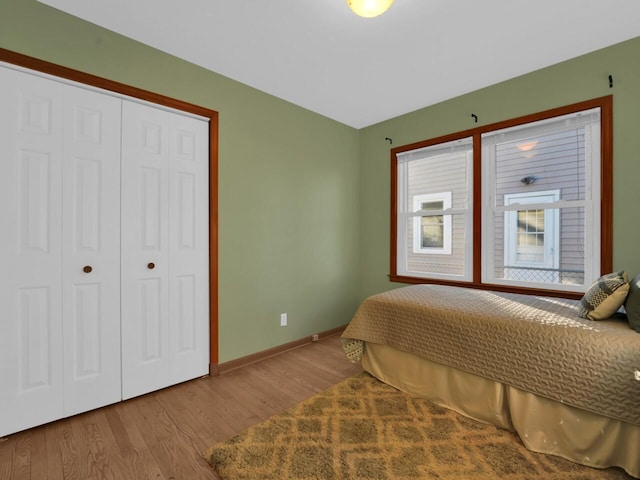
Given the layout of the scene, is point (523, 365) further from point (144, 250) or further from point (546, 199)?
point (144, 250)

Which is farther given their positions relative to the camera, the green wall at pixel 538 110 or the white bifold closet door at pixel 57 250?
the green wall at pixel 538 110

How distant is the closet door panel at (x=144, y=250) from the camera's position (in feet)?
7.16

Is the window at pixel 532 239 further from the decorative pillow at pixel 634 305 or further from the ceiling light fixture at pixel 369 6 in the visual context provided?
the ceiling light fixture at pixel 369 6

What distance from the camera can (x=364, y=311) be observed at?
2494mm

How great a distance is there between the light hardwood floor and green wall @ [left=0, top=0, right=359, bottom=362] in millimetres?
491

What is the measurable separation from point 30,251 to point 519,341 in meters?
2.92

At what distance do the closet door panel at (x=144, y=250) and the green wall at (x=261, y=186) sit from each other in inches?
14.4

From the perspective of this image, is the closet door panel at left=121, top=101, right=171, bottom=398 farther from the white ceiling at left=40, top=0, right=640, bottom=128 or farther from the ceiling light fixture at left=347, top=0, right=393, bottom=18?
the ceiling light fixture at left=347, top=0, right=393, bottom=18

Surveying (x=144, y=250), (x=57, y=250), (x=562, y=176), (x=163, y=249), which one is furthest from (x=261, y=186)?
(x=562, y=176)

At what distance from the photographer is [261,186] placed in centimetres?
294

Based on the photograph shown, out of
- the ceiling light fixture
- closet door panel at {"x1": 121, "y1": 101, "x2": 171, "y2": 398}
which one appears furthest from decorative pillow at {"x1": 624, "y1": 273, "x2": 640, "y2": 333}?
closet door panel at {"x1": 121, "y1": 101, "x2": 171, "y2": 398}

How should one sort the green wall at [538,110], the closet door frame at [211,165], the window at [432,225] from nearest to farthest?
the closet door frame at [211,165] → the green wall at [538,110] → the window at [432,225]

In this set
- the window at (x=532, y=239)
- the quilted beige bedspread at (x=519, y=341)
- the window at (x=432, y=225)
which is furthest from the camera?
the window at (x=432, y=225)

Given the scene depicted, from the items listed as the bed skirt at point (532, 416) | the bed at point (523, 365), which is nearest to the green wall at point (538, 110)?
the bed at point (523, 365)
